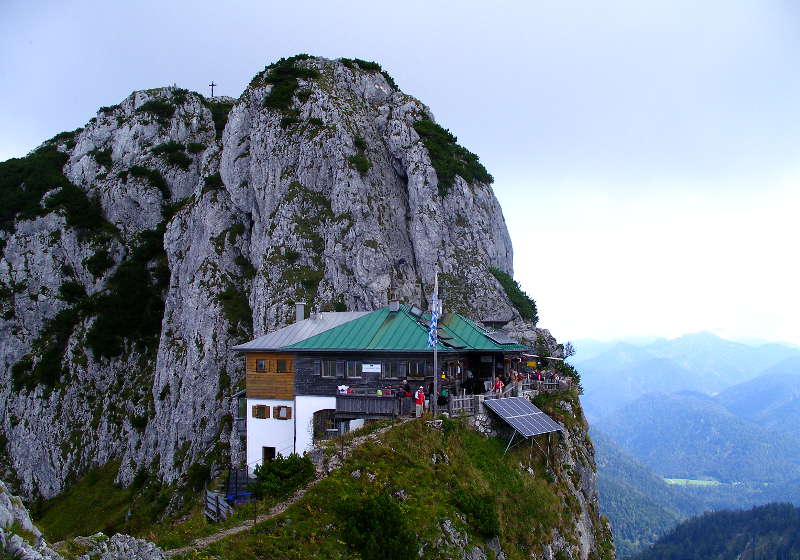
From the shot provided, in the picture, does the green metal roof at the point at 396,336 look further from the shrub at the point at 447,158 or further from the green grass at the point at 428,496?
the shrub at the point at 447,158

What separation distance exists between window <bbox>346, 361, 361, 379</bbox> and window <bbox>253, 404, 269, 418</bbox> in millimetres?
6577

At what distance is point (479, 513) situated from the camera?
26.4m

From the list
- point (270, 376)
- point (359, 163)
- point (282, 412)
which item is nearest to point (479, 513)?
point (282, 412)

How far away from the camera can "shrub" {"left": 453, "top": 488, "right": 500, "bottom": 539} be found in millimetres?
26172

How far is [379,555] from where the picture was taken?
20.8m

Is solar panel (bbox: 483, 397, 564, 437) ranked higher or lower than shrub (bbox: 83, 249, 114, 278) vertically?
lower

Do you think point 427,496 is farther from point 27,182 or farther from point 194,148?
point 27,182

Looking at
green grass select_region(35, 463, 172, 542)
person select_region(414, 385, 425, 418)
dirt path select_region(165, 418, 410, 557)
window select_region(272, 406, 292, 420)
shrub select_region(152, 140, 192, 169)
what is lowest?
green grass select_region(35, 463, 172, 542)

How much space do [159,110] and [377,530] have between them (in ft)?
311

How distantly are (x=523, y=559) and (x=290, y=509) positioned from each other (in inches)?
447

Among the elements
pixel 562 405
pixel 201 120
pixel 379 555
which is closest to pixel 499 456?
pixel 562 405

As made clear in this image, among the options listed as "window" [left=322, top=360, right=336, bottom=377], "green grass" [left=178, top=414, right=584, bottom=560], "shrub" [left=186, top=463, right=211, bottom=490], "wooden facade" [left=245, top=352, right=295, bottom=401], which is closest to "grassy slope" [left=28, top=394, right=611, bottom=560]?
"green grass" [left=178, top=414, right=584, bottom=560]

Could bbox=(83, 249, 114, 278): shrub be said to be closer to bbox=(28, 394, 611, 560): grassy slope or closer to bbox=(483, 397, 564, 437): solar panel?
bbox=(28, 394, 611, 560): grassy slope

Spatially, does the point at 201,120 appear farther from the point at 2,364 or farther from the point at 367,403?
the point at 367,403
